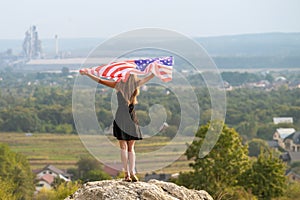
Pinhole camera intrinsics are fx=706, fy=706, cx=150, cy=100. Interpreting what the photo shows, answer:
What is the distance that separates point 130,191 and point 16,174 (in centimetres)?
2850

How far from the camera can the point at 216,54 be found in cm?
11612

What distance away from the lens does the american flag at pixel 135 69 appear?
9820 mm

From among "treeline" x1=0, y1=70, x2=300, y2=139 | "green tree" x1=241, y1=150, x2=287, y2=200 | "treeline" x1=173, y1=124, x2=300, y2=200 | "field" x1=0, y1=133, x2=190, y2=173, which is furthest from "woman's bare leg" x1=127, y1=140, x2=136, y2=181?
"treeline" x1=0, y1=70, x2=300, y2=139

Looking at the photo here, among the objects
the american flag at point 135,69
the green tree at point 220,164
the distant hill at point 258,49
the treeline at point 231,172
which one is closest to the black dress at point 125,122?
the american flag at point 135,69

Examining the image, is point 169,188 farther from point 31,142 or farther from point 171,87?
point 31,142

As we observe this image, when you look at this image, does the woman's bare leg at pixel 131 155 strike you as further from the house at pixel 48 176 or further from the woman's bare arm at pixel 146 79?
the house at pixel 48 176

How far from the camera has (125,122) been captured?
9.80 meters

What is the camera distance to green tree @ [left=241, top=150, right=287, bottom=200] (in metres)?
24.8

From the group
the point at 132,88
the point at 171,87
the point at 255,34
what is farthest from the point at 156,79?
the point at 255,34

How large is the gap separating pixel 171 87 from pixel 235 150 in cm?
1448

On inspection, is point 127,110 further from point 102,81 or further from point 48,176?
point 48,176

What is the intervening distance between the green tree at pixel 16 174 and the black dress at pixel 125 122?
23669 mm

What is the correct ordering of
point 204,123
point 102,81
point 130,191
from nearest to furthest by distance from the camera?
1. point 130,191
2. point 102,81
3. point 204,123

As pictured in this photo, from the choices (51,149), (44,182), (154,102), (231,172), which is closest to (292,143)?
(154,102)
